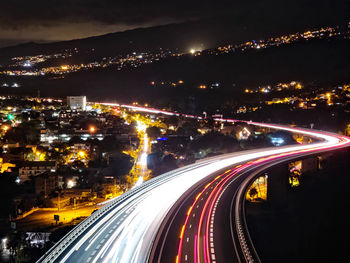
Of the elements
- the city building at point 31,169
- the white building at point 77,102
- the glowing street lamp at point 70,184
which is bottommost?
the glowing street lamp at point 70,184

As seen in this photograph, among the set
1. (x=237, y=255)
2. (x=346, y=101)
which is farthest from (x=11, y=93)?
(x=237, y=255)

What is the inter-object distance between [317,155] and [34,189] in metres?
15.6

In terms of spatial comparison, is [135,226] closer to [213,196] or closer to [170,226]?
[170,226]

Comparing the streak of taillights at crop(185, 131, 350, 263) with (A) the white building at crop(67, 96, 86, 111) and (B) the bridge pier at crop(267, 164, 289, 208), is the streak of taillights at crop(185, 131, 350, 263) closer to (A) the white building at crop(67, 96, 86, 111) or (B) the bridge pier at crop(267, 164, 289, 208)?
(B) the bridge pier at crop(267, 164, 289, 208)

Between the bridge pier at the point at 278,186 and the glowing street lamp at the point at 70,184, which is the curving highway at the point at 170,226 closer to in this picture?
the bridge pier at the point at 278,186

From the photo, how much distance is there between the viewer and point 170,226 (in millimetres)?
9281

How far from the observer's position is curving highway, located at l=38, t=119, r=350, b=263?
24.7ft

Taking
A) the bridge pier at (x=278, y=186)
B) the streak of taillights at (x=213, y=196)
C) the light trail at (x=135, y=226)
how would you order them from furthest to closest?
1. the bridge pier at (x=278, y=186)
2. the streak of taillights at (x=213, y=196)
3. the light trail at (x=135, y=226)

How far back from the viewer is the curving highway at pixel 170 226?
7516 mm

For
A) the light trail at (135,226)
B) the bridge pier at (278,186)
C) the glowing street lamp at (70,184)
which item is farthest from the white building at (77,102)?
the bridge pier at (278,186)

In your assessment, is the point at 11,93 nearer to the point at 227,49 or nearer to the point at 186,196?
the point at 227,49

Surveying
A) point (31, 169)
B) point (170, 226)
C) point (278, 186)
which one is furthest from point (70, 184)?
point (170, 226)

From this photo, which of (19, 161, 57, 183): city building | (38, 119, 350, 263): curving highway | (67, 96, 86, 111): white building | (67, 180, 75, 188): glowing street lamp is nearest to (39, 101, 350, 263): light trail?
(38, 119, 350, 263): curving highway

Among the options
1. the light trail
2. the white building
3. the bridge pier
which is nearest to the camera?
the light trail
